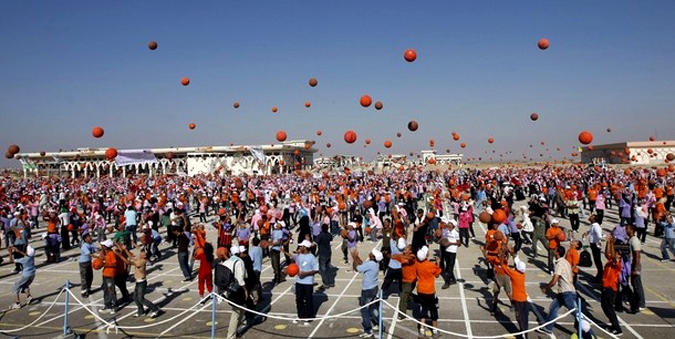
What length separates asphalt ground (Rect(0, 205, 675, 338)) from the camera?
7.74 metres

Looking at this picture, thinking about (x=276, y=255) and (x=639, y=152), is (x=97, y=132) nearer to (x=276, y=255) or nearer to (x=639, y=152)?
(x=276, y=255)

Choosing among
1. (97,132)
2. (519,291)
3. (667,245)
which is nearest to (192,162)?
(97,132)

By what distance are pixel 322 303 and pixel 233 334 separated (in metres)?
2.66

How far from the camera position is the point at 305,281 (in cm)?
789

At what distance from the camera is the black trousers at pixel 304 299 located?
26.0ft

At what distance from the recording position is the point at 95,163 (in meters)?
104

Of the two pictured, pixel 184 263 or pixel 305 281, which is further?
pixel 184 263

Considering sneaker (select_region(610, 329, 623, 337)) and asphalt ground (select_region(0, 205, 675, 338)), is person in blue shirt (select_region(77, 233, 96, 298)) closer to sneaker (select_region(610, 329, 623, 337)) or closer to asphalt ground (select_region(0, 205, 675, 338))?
asphalt ground (select_region(0, 205, 675, 338))

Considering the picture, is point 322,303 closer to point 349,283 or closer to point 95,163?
point 349,283

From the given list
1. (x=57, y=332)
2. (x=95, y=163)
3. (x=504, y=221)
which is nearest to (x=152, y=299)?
(x=57, y=332)

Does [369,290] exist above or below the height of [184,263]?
above

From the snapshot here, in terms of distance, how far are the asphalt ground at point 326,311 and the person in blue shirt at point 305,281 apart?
13.1 inches

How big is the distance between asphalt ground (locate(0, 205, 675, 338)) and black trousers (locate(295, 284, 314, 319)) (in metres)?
0.27

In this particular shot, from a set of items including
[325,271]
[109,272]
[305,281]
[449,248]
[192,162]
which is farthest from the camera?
[192,162]
